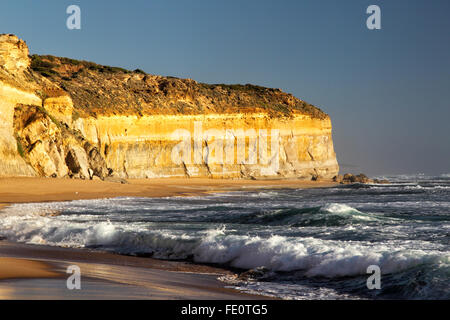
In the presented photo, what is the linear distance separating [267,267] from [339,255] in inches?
44.9

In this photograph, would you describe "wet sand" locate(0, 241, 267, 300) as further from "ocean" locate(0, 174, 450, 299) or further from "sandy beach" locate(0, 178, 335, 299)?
"ocean" locate(0, 174, 450, 299)

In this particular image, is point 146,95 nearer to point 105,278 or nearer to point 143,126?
point 143,126

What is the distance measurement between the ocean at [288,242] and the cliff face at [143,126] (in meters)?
15.2

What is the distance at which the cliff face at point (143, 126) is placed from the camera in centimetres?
3122

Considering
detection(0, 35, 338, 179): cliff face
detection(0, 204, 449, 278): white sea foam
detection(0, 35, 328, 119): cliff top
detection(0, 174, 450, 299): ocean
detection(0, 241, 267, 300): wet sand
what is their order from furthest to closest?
detection(0, 35, 328, 119): cliff top → detection(0, 35, 338, 179): cliff face → detection(0, 204, 449, 278): white sea foam → detection(0, 174, 450, 299): ocean → detection(0, 241, 267, 300): wet sand

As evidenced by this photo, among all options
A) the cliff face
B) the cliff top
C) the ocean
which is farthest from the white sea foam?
the cliff top

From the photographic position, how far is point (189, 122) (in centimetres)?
4925

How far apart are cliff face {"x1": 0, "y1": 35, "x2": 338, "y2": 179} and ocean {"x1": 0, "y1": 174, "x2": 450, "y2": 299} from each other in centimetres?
1518

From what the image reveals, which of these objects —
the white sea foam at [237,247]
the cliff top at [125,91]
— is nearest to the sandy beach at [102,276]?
the white sea foam at [237,247]

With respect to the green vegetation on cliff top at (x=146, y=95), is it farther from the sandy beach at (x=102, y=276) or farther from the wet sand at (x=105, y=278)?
the wet sand at (x=105, y=278)

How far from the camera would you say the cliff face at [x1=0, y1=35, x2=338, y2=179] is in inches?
1229

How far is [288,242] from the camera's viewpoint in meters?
8.95

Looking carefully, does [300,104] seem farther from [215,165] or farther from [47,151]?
[47,151]

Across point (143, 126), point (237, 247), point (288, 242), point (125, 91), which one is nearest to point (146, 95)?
point (125, 91)
